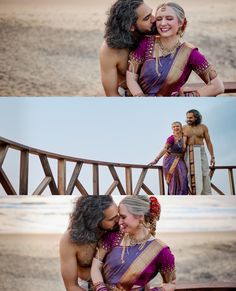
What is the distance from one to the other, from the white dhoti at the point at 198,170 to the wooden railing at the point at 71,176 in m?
0.04

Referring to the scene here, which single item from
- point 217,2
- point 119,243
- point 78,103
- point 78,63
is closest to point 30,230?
point 119,243

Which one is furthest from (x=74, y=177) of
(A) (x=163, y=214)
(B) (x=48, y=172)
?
(A) (x=163, y=214)

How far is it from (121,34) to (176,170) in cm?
75

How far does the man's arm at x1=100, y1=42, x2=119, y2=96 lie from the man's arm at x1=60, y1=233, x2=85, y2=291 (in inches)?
31.0

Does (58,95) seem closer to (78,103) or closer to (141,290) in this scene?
(78,103)

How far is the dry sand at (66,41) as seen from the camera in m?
3.57

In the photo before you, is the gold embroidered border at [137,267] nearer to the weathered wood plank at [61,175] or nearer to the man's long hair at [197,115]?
the weathered wood plank at [61,175]

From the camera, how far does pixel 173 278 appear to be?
3.22 m

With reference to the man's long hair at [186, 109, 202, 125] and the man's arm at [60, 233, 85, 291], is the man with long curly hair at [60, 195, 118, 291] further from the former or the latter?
the man's long hair at [186, 109, 202, 125]

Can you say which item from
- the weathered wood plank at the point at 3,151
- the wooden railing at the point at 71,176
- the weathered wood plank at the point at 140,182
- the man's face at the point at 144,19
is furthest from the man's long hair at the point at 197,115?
the weathered wood plank at the point at 3,151

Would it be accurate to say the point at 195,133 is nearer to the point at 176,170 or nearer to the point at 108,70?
the point at 176,170

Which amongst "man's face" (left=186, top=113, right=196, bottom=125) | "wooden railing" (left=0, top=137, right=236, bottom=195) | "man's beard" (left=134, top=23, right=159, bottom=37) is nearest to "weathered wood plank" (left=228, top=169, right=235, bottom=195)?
"wooden railing" (left=0, top=137, right=236, bottom=195)

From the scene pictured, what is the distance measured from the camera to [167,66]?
10.9 ft

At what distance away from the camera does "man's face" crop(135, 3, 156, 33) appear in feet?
10.9
